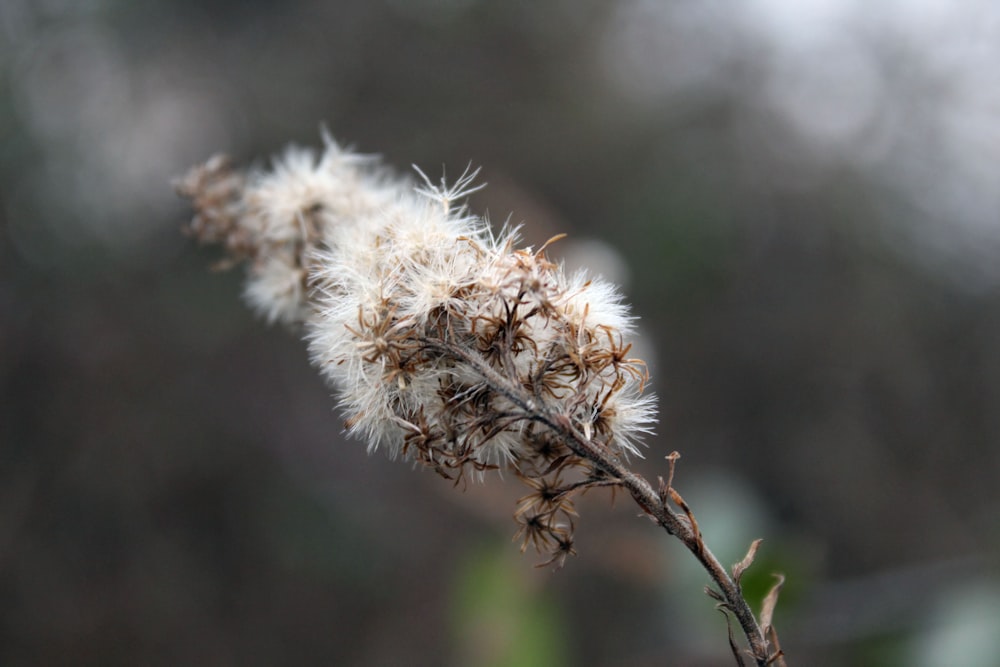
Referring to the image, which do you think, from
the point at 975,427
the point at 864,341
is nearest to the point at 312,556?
the point at 864,341

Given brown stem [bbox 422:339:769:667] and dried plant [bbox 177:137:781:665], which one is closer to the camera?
brown stem [bbox 422:339:769:667]

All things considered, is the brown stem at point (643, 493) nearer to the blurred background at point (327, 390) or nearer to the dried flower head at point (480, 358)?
the dried flower head at point (480, 358)

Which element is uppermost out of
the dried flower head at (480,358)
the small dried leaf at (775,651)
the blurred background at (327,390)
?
the blurred background at (327,390)

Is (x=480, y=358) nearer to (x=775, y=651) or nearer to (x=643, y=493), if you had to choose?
(x=643, y=493)

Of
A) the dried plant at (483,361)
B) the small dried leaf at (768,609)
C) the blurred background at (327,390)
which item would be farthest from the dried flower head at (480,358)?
the blurred background at (327,390)

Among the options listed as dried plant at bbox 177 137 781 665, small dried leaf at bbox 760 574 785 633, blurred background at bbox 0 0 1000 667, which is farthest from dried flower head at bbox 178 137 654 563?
blurred background at bbox 0 0 1000 667

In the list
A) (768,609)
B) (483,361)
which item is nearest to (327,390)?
(483,361)

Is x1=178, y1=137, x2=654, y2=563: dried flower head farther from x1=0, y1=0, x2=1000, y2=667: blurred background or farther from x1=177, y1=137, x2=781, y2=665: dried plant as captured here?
x1=0, y1=0, x2=1000, y2=667: blurred background
